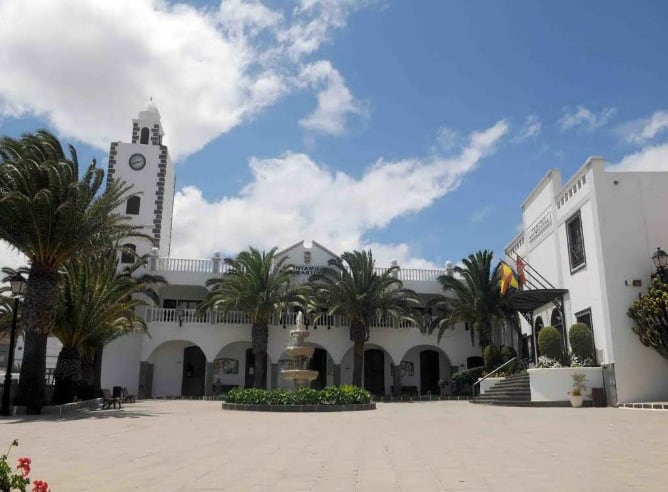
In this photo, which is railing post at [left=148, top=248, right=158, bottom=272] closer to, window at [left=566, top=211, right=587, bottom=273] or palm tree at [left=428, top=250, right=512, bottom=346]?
palm tree at [left=428, top=250, right=512, bottom=346]

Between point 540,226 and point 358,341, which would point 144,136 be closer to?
point 358,341

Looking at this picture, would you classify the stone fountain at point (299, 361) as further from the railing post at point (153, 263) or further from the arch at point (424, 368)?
the arch at point (424, 368)

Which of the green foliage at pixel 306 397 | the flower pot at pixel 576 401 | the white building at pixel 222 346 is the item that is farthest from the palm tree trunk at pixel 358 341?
the flower pot at pixel 576 401

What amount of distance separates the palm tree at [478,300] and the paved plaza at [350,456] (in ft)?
52.0

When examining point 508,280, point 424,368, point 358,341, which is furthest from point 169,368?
point 508,280

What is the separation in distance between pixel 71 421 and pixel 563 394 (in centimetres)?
1534

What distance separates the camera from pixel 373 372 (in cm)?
3475

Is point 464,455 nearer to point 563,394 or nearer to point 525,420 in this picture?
point 525,420

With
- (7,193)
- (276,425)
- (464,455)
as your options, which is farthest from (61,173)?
(464,455)

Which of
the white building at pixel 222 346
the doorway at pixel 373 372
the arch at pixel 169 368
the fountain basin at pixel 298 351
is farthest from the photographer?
the doorway at pixel 373 372

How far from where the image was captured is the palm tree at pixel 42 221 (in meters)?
16.1

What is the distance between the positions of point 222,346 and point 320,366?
6216mm

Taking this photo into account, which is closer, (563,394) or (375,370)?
(563,394)

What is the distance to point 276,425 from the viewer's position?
13.3 meters
